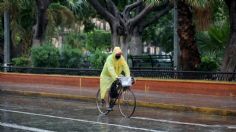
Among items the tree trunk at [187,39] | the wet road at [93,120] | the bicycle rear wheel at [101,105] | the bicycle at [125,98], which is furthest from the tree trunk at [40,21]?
the bicycle at [125,98]

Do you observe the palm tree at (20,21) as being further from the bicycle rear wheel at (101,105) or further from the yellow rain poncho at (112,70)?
the yellow rain poncho at (112,70)

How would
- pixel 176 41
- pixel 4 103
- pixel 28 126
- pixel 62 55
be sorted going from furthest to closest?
pixel 62 55 → pixel 176 41 → pixel 4 103 → pixel 28 126

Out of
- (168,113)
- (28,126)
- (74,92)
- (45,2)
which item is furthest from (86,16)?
(28,126)

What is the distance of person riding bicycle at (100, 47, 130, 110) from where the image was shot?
1420 cm

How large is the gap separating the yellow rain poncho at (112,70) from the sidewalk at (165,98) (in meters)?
2.59

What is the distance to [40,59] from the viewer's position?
24.3 metres

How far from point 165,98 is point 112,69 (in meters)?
3.93

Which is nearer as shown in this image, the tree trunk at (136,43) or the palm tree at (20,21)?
the palm tree at (20,21)

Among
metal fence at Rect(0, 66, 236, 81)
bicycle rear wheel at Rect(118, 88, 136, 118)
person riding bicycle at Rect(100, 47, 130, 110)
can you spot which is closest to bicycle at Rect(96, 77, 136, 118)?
bicycle rear wheel at Rect(118, 88, 136, 118)

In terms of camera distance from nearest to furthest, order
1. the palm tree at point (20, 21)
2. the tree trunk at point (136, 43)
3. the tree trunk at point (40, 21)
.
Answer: the tree trunk at point (40, 21)
the palm tree at point (20, 21)
the tree trunk at point (136, 43)

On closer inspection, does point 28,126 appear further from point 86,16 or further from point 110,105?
point 86,16

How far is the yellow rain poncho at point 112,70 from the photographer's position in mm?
14188

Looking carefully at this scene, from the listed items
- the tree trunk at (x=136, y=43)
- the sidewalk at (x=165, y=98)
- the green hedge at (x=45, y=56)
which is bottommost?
the sidewalk at (x=165, y=98)

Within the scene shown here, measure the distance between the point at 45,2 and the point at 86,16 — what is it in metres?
14.4
